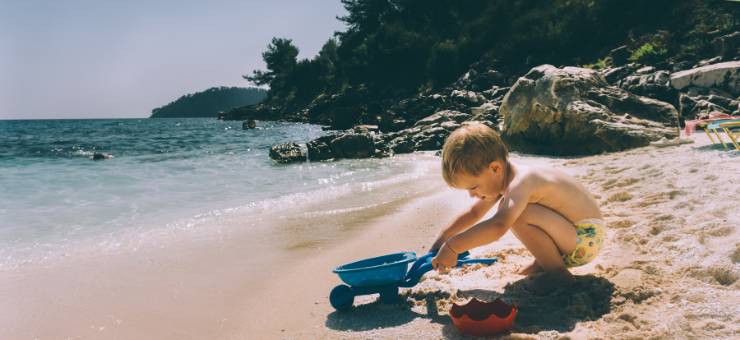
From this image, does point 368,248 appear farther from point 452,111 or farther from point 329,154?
point 452,111

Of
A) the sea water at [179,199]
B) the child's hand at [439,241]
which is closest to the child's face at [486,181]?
the child's hand at [439,241]

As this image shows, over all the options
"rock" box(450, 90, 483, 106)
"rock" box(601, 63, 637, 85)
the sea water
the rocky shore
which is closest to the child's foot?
the sea water

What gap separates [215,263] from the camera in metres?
3.57

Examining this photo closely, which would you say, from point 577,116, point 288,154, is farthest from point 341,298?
point 288,154

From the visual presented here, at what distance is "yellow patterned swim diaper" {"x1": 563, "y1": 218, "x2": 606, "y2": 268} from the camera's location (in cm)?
258

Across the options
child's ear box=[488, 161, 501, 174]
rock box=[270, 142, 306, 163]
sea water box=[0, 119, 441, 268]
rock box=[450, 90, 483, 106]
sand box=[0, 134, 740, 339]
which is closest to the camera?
sand box=[0, 134, 740, 339]

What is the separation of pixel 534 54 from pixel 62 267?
18.5 m

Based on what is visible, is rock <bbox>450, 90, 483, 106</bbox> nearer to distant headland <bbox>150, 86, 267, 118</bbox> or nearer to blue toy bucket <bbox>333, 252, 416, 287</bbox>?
blue toy bucket <bbox>333, 252, 416, 287</bbox>

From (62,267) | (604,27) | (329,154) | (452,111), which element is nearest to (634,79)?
(452,111)

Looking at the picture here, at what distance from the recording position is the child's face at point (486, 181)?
7.98ft

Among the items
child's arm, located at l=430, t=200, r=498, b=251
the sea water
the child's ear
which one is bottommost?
the sea water

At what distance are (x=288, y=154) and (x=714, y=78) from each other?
8230 mm

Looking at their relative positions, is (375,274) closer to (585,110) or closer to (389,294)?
(389,294)

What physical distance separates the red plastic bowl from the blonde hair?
1.90ft
